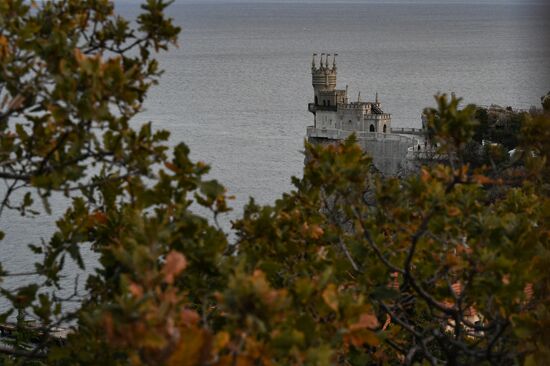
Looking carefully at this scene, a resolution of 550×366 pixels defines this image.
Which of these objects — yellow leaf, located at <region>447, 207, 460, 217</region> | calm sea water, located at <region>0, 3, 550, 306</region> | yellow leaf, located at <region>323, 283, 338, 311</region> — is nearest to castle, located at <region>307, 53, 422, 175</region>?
calm sea water, located at <region>0, 3, 550, 306</region>

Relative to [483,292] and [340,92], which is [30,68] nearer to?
[483,292]

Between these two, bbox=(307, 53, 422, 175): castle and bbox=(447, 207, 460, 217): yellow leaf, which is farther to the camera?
bbox=(307, 53, 422, 175): castle

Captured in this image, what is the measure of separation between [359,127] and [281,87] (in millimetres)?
37524

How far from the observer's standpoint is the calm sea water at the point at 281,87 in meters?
45.8

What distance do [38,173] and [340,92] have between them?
50.9 metres

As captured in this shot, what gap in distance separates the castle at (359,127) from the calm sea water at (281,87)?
2310 mm

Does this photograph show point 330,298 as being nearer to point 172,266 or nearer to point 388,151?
point 172,266

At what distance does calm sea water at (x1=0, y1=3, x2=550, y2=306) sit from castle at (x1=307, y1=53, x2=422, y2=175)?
2.31 m

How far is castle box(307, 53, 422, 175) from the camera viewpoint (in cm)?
4969

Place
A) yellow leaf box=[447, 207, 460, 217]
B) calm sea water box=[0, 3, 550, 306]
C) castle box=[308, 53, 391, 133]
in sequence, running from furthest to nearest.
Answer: castle box=[308, 53, 391, 133], calm sea water box=[0, 3, 550, 306], yellow leaf box=[447, 207, 460, 217]

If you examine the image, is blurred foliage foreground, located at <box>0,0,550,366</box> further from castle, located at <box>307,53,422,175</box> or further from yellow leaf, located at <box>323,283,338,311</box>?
castle, located at <box>307,53,422,175</box>

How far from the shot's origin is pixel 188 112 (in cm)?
6906

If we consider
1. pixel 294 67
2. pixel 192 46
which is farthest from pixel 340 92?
pixel 192 46

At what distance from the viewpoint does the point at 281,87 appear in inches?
3583
